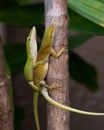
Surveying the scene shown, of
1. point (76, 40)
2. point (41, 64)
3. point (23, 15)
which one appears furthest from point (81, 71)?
point (41, 64)

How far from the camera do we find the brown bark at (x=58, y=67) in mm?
511

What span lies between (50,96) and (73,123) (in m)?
1.18

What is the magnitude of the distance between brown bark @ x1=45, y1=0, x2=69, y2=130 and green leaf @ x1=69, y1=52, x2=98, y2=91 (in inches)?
23.4

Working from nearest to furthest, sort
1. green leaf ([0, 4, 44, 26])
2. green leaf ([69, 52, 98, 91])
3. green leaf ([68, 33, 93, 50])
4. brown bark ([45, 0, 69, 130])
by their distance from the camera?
brown bark ([45, 0, 69, 130])
green leaf ([0, 4, 44, 26])
green leaf ([68, 33, 93, 50])
green leaf ([69, 52, 98, 91])

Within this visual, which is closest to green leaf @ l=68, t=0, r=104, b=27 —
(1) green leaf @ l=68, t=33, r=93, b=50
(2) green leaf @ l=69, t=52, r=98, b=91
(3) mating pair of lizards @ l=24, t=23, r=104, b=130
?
(3) mating pair of lizards @ l=24, t=23, r=104, b=130

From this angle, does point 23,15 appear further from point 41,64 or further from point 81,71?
point 81,71

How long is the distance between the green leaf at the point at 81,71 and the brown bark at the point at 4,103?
0.60 meters

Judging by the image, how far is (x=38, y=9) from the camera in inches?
28.1

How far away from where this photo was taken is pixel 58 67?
0.52 m

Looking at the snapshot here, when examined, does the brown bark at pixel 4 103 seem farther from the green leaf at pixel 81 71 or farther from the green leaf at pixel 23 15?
the green leaf at pixel 81 71

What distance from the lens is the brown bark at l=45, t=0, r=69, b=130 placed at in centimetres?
51

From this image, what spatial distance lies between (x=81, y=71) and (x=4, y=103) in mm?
637

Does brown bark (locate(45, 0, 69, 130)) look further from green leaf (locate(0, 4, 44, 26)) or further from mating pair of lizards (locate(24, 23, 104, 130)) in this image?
green leaf (locate(0, 4, 44, 26))

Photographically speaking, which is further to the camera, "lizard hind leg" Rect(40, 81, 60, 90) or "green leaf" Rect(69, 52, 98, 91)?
"green leaf" Rect(69, 52, 98, 91)
